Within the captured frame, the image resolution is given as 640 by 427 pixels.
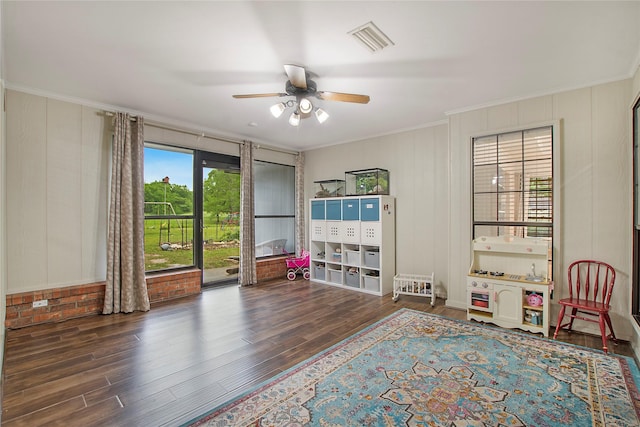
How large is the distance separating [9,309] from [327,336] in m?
3.44

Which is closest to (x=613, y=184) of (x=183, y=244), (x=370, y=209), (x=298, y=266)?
(x=370, y=209)

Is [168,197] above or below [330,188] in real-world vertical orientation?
below

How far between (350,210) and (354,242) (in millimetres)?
562

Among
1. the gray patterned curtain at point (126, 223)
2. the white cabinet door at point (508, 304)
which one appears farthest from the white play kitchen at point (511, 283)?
the gray patterned curtain at point (126, 223)

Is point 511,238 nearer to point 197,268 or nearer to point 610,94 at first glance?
point 610,94

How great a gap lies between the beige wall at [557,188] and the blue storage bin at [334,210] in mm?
961

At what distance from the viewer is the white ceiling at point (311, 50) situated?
210 cm

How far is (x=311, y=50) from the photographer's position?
2.57 meters

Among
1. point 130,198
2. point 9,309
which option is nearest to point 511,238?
point 130,198

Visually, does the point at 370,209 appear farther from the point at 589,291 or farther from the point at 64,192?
the point at 64,192

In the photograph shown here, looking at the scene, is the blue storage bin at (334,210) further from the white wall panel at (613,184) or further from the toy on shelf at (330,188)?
the white wall panel at (613,184)

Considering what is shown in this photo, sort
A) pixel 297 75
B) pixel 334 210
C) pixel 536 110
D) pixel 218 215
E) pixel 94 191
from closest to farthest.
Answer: pixel 297 75
pixel 536 110
pixel 94 191
pixel 218 215
pixel 334 210

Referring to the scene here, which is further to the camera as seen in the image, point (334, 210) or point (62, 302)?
point (334, 210)

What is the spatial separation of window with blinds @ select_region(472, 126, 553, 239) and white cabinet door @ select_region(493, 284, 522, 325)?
2.38ft
